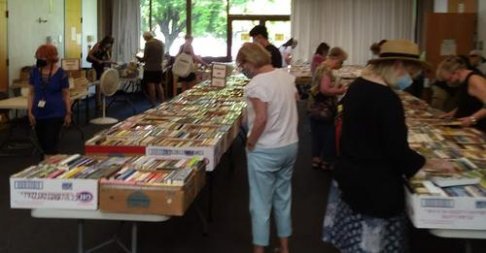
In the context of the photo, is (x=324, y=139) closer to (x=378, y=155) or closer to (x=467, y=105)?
(x=467, y=105)

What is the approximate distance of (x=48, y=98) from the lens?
17.6 ft

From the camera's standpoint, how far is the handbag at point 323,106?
6047mm

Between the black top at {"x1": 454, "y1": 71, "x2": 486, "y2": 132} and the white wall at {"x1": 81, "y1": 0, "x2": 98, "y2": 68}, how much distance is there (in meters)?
9.32

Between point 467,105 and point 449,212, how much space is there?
8.37ft

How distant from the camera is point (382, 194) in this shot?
8.72 ft

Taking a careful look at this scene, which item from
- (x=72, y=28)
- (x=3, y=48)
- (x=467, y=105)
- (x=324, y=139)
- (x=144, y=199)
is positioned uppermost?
(x=72, y=28)

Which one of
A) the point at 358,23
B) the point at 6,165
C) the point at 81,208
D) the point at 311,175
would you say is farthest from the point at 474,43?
the point at 81,208

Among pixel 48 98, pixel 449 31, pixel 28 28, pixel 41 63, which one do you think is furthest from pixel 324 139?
pixel 28 28

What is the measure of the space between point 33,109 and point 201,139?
2111 millimetres

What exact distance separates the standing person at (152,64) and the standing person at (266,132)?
740 cm

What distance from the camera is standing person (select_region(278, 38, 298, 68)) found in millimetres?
12703

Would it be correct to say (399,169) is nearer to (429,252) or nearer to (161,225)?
(429,252)

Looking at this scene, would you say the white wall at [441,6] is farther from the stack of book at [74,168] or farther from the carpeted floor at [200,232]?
the stack of book at [74,168]

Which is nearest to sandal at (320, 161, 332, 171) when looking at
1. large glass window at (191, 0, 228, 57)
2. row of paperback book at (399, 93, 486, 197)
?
row of paperback book at (399, 93, 486, 197)
